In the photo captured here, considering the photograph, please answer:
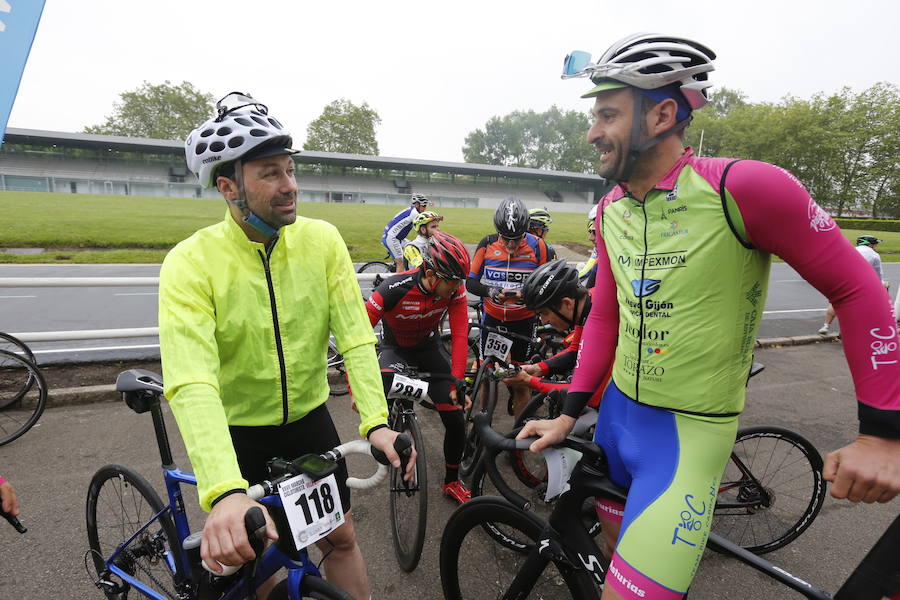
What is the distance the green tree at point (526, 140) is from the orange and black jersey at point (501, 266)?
94891 millimetres

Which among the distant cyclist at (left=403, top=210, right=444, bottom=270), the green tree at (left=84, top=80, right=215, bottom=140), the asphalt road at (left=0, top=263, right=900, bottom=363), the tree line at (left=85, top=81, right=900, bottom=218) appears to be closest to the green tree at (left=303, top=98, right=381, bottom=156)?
the tree line at (left=85, top=81, right=900, bottom=218)

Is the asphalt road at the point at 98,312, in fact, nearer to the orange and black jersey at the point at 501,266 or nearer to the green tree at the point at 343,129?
the orange and black jersey at the point at 501,266

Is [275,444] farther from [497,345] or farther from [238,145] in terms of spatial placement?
[497,345]

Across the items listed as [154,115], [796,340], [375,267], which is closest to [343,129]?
[154,115]

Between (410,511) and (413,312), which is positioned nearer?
(410,511)

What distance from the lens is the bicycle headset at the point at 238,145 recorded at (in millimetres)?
1730

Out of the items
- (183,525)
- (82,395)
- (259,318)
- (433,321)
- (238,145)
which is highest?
(238,145)

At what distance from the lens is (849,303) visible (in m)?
1.29

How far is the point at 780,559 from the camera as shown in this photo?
302cm

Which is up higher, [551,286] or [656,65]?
[656,65]

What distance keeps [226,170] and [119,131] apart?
263 ft

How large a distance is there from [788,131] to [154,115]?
7909cm

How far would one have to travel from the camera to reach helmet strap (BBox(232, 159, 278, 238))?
1.78 metres

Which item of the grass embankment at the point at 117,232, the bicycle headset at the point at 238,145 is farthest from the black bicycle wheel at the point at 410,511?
the grass embankment at the point at 117,232
